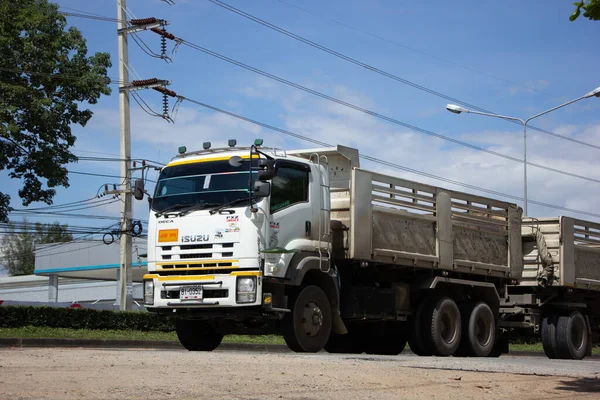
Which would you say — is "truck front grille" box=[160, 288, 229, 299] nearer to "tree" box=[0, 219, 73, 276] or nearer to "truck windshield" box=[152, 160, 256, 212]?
"truck windshield" box=[152, 160, 256, 212]

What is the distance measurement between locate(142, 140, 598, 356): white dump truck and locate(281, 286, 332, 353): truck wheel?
2cm

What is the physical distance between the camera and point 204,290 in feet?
41.6

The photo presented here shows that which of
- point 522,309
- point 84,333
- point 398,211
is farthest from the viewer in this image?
point 84,333

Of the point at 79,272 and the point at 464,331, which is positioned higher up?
the point at 79,272

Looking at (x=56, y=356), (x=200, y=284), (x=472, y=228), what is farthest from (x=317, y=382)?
(x=472, y=228)

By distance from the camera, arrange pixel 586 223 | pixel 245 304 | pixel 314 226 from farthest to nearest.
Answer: pixel 586 223, pixel 314 226, pixel 245 304

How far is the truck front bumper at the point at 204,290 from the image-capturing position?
40.7ft

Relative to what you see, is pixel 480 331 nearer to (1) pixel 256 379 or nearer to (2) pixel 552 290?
(2) pixel 552 290

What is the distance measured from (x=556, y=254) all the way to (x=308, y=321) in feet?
23.3

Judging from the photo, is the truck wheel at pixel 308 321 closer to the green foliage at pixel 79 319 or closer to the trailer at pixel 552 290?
the trailer at pixel 552 290

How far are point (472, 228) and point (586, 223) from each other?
4.24 m

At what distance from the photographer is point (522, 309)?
58.8 ft

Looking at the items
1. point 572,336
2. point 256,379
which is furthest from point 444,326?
point 256,379

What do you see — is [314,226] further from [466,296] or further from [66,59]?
[66,59]
